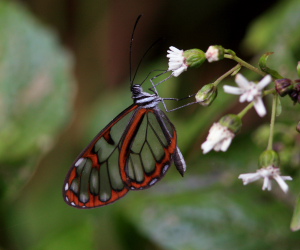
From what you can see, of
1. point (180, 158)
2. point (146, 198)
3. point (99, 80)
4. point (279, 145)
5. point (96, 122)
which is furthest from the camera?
point (99, 80)

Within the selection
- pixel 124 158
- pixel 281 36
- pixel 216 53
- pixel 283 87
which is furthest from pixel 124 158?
pixel 281 36

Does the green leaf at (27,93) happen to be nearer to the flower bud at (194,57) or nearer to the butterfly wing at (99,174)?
the butterfly wing at (99,174)

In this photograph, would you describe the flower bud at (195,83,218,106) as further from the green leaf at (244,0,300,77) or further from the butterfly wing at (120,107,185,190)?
the green leaf at (244,0,300,77)

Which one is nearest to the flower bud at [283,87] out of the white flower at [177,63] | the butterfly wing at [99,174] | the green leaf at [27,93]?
the white flower at [177,63]

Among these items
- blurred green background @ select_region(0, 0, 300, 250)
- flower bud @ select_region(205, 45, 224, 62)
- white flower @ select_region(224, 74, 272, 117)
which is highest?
flower bud @ select_region(205, 45, 224, 62)

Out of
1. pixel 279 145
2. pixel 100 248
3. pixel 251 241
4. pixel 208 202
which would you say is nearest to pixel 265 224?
pixel 251 241

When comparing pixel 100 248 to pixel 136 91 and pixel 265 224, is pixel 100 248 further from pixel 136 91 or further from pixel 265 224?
pixel 136 91

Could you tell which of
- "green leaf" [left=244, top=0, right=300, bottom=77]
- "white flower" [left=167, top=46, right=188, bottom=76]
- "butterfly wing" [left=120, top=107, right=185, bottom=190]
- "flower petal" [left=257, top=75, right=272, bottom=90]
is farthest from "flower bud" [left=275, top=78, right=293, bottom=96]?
"green leaf" [left=244, top=0, right=300, bottom=77]
